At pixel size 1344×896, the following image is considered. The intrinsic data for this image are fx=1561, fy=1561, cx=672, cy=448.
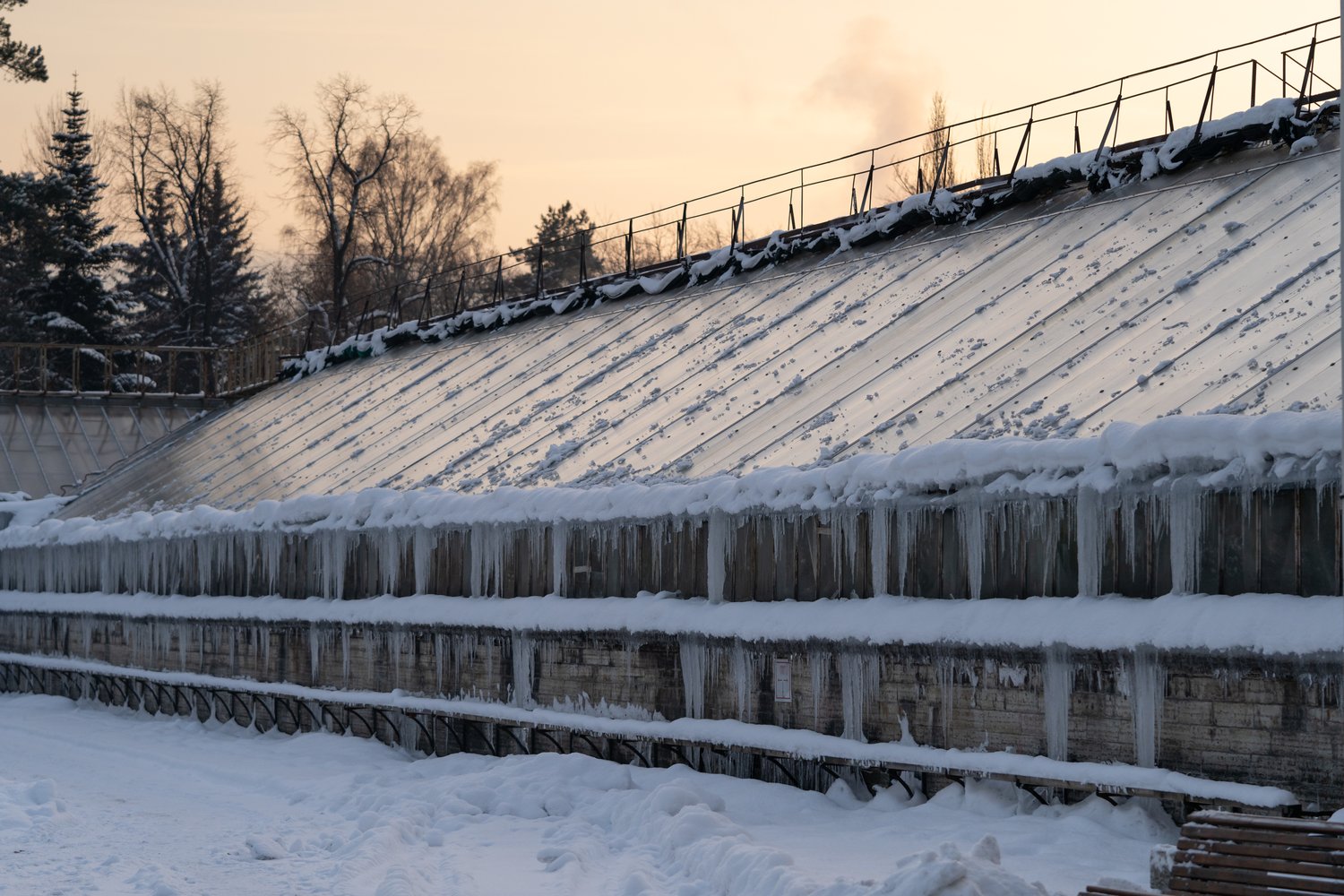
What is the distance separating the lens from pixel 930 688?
12.5 metres

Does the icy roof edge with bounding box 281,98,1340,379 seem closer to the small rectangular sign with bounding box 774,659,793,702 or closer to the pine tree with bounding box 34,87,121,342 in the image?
the small rectangular sign with bounding box 774,659,793,702

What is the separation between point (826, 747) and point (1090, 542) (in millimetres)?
3009

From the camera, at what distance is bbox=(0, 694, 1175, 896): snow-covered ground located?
32.0 feet

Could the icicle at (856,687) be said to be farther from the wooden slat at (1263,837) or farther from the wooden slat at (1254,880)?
the wooden slat at (1254,880)

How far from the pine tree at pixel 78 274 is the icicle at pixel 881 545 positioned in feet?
166

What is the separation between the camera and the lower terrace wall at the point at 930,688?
10.2 metres

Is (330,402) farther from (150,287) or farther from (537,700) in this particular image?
(150,287)

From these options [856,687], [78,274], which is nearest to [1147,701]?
[856,687]

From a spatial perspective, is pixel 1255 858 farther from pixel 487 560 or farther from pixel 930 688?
pixel 487 560

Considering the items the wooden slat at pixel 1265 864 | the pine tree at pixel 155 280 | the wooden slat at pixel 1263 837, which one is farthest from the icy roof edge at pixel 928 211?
the pine tree at pixel 155 280

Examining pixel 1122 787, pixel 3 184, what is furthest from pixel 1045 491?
pixel 3 184

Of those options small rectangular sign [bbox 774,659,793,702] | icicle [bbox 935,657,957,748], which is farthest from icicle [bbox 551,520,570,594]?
icicle [bbox 935,657,957,748]

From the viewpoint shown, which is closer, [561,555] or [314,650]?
[561,555]

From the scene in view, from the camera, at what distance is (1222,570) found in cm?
1084
